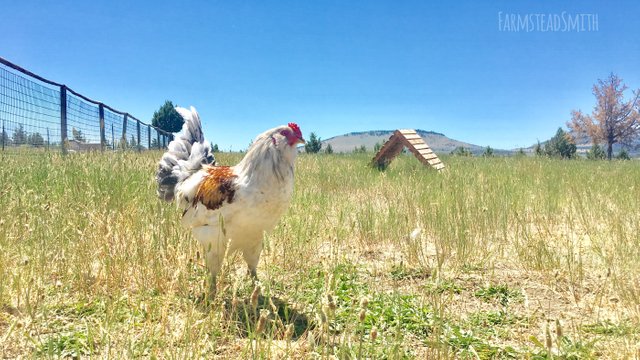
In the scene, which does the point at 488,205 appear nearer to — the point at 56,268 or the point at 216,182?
the point at 216,182

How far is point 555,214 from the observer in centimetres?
541

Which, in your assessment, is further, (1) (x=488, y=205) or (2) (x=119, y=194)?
(1) (x=488, y=205)

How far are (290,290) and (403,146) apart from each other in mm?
8900

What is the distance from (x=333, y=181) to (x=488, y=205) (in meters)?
3.99

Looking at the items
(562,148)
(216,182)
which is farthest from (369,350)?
(562,148)

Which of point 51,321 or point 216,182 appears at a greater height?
point 216,182

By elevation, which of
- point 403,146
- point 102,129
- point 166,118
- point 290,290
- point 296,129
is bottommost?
point 290,290

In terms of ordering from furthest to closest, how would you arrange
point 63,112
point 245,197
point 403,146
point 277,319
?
point 403,146, point 63,112, point 245,197, point 277,319

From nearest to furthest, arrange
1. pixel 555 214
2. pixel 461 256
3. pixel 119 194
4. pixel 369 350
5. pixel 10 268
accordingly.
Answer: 1. pixel 369 350
2. pixel 10 268
3. pixel 461 256
4. pixel 119 194
5. pixel 555 214

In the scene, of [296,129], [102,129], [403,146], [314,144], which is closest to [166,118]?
[314,144]

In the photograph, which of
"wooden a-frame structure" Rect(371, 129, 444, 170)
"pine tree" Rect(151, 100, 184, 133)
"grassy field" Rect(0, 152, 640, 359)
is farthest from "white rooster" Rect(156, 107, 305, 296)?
"pine tree" Rect(151, 100, 184, 133)

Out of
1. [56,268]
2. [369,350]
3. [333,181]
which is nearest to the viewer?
[369,350]

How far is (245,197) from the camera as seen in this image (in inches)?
103

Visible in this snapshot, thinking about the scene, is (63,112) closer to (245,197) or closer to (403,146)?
(245,197)
